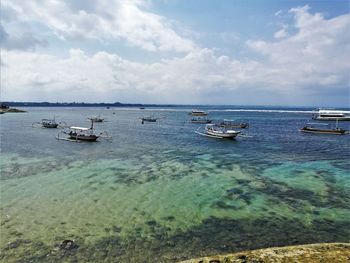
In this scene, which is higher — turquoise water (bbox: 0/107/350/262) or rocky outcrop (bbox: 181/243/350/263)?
rocky outcrop (bbox: 181/243/350/263)

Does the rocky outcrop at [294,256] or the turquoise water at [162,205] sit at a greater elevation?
the rocky outcrop at [294,256]

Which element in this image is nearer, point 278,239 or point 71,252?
point 71,252

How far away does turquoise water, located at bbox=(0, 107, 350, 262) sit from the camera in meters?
16.6

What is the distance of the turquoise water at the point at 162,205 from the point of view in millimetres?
16594

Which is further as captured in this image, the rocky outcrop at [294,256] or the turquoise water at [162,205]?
the turquoise water at [162,205]

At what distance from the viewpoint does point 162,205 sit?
75.2 ft

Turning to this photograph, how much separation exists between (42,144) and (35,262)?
4325cm

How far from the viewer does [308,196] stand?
2548cm

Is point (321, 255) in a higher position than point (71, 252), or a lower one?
higher

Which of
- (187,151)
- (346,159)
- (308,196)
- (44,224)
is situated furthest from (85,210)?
(346,159)

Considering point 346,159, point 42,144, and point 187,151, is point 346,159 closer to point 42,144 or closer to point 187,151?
point 187,151

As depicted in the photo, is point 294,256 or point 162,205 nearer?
point 294,256

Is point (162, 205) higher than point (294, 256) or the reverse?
the reverse

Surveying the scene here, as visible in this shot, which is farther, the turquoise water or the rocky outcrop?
the turquoise water
